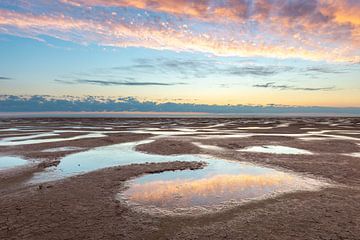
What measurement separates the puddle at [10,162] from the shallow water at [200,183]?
8.23 feet

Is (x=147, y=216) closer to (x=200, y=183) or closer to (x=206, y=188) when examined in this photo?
(x=206, y=188)

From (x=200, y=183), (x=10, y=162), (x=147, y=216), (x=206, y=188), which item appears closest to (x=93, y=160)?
(x=10, y=162)

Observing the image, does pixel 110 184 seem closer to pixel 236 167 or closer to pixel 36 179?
pixel 36 179

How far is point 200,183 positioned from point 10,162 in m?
12.9

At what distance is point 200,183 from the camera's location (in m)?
12.4

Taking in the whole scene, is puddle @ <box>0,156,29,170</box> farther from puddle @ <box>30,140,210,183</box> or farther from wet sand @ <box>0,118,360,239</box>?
wet sand @ <box>0,118,360,239</box>

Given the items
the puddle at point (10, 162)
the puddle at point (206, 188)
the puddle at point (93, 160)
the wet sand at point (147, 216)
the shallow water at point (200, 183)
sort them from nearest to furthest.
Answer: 1. the wet sand at point (147, 216)
2. the puddle at point (206, 188)
3. the shallow water at point (200, 183)
4. the puddle at point (93, 160)
5. the puddle at point (10, 162)

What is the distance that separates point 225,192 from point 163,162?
22.8 ft

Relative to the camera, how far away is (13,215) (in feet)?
27.9

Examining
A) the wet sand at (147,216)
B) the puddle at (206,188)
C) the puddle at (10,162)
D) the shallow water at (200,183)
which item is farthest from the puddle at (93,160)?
the puddle at (206,188)

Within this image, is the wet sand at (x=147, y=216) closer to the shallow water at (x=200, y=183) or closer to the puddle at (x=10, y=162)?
the shallow water at (x=200, y=183)

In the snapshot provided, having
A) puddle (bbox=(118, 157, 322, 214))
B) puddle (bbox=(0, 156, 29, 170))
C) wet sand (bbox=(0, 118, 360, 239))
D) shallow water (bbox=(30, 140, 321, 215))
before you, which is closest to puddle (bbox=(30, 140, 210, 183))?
shallow water (bbox=(30, 140, 321, 215))

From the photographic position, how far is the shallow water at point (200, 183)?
9.99 metres

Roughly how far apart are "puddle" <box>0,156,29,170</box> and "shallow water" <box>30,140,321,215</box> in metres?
2.51
